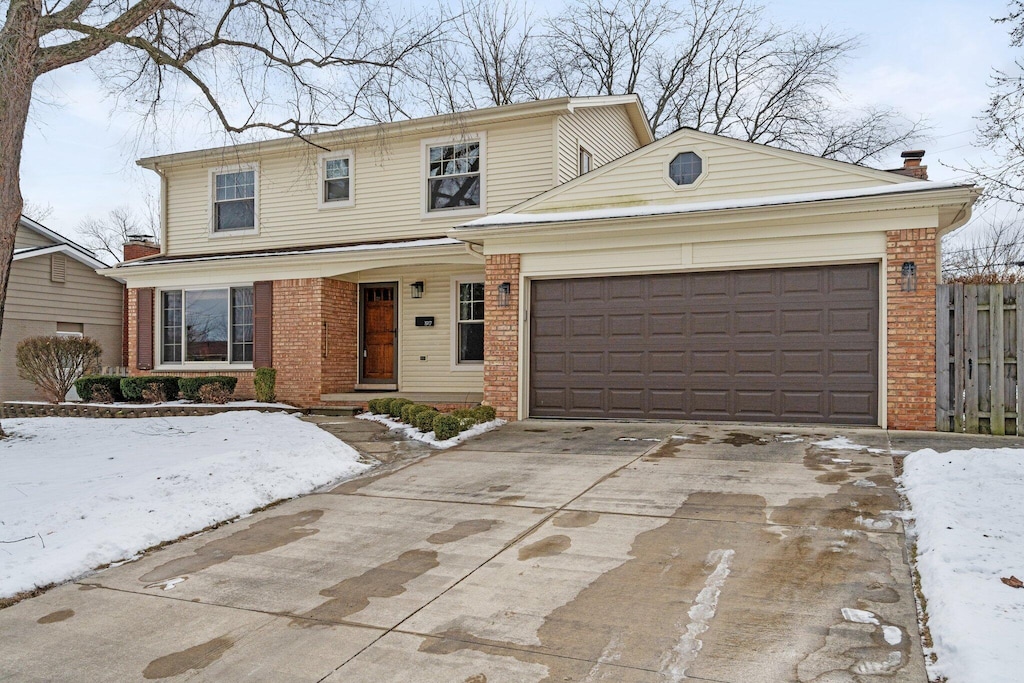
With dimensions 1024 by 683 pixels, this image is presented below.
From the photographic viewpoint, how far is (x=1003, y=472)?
6125mm

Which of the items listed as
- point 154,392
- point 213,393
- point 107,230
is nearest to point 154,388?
point 154,392

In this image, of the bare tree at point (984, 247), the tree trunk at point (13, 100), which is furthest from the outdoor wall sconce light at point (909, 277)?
the bare tree at point (984, 247)

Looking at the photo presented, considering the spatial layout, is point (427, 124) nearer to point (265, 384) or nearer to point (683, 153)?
point (683, 153)

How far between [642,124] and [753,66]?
10.6 metres

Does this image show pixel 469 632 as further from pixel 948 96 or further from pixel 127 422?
pixel 948 96

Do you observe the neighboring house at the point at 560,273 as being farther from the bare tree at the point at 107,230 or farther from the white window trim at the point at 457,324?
the bare tree at the point at 107,230

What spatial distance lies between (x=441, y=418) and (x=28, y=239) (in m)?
16.7

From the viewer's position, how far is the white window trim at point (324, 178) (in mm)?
15492

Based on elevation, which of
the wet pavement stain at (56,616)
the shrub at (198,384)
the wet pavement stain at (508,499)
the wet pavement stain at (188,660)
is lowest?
the wet pavement stain at (56,616)

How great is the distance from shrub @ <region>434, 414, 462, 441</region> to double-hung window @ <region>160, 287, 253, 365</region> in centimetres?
722

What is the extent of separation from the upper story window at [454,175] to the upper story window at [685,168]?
4648 millimetres

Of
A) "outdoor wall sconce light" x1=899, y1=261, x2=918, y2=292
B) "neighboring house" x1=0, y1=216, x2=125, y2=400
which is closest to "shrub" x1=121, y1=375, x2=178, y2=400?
"neighboring house" x1=0, y1=216, x2=125, y2=400

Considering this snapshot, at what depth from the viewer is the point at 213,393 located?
14.5 meters

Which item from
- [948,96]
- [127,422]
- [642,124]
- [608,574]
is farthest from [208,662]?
[948,96]
